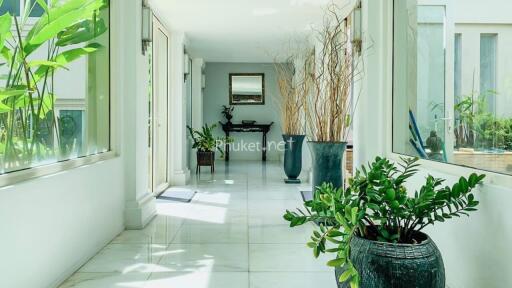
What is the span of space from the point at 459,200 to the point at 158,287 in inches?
61.3

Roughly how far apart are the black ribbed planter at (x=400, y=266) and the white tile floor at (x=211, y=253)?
78 cm

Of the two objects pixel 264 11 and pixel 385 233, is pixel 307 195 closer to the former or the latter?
pixel 264 11

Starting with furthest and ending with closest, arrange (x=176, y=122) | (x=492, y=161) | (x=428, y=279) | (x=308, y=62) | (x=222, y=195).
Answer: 1. (x=176, y=122)
2. (x=222, y=195)
3. (x=308, y=62)
4. (x=492, y=161)
5. (x=428, y=279)

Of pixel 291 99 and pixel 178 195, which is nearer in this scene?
pixel 178 195

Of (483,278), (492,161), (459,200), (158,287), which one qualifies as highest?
(492,161)

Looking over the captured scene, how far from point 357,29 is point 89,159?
7.81 feet

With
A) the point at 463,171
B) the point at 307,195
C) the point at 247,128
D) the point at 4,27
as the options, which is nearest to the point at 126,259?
the point at 4,27

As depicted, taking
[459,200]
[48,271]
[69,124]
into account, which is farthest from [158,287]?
[459,200]

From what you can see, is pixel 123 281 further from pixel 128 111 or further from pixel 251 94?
pixel 251 94

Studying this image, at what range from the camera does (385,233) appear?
176 cm

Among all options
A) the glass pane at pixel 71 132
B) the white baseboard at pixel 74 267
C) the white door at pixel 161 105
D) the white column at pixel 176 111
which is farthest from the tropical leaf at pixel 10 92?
the white column at pixel 176 111

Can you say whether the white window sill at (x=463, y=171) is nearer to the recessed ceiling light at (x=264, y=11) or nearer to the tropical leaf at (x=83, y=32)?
the tropical leaf at (x=83, y=32)

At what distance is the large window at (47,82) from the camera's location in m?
2.03

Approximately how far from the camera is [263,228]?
371 centimetres
